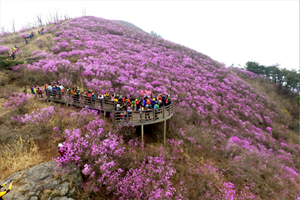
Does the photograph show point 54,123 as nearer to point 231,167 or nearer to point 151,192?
point 151,192

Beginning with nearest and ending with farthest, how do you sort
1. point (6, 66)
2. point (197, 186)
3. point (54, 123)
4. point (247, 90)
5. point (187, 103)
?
point (54, 123) → point (197, 186) → point (6, 66) → point (187, 103) → point (247, 90)

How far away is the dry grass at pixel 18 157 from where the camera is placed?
582cm

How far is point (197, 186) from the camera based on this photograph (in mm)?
9305

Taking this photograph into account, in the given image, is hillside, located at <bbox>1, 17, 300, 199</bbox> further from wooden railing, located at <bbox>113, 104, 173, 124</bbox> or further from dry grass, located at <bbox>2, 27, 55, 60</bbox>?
wooden railing, located at <bbox>113, 104, 173, 124</bbox>

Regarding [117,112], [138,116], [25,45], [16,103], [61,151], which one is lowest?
[61,151]

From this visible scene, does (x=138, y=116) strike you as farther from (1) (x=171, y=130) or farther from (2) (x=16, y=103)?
(2) (x=16, y=103)

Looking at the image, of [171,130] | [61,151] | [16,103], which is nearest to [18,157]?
[61,151]

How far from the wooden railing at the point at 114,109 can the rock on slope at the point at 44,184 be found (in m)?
4.48

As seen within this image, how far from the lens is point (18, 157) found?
244 inches

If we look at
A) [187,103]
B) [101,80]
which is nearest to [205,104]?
[187,103]

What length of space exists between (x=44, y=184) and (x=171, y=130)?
11.1 m

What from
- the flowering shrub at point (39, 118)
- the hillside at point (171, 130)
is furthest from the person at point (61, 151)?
the flowering shrub at point (39, 118)

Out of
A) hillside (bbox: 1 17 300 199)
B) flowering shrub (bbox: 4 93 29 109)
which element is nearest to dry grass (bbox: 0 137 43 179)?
hillside (bbox: 1 17 300 199)

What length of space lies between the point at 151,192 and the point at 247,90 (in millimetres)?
30779
